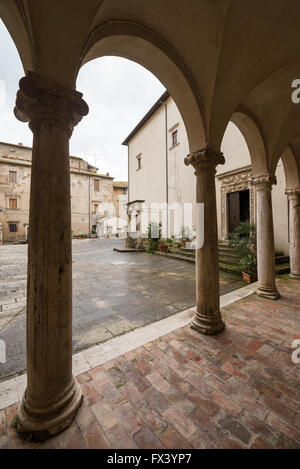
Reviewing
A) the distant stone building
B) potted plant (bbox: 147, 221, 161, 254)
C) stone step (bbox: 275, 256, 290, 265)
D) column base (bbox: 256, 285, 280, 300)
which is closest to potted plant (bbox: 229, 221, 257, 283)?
column base (bbox: 256, 285, 280, 300)

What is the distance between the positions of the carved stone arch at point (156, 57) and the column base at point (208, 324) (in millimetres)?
2655

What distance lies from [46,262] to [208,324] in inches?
96.7

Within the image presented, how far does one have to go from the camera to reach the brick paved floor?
1438 mm

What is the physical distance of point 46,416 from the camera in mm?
1507

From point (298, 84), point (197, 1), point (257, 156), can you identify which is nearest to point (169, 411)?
point (197, 1)

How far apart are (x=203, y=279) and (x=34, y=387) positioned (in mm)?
2354

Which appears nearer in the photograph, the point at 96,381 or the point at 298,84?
the point at 96,381

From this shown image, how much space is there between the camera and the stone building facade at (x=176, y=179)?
29.0 ft

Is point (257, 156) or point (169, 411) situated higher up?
point (257, 156)

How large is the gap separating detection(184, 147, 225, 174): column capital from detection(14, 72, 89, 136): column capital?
1826 mm
